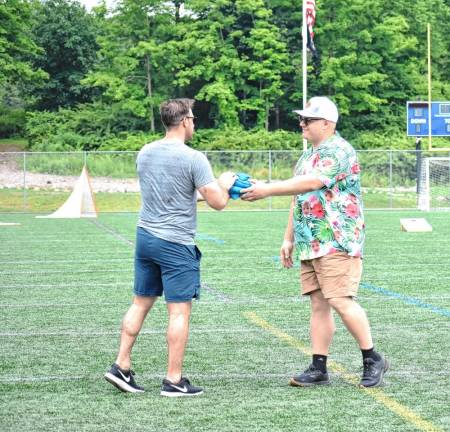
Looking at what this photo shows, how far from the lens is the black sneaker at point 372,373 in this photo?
22.9 ft

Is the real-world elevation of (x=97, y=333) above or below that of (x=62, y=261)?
above

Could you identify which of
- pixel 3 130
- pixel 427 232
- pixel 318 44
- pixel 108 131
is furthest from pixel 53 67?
pixel 427 232

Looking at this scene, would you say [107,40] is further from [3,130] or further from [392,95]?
[392,95]

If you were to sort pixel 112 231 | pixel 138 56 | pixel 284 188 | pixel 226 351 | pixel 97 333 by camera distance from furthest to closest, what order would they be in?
pixel 138 56
pixel 112 231
pixel 97 333
pixel 226 351
pixel 284 188

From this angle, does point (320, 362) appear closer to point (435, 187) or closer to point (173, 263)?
point (173, 263)

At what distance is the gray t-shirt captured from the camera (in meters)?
A: 6.80

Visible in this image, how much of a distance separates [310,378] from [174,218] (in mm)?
1261

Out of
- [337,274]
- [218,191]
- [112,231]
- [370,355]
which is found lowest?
[112,231]

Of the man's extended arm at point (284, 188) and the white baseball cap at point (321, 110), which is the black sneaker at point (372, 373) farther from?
the white baseball cap at point (321, 110)

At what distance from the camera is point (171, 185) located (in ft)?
22.4

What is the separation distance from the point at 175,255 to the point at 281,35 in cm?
5479

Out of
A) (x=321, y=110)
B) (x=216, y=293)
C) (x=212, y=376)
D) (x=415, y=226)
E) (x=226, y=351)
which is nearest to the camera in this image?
(x=321, y=110)

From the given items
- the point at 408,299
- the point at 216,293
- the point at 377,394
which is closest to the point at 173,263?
the point at 377,394

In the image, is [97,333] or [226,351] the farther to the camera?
[97,333]
